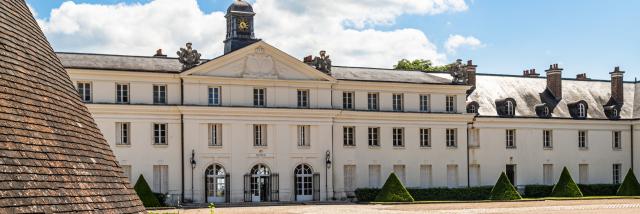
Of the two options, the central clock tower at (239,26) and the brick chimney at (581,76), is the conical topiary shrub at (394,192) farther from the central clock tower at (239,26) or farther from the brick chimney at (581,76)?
the brick chimney at (581,76)

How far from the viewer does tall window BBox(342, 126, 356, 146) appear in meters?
51.4

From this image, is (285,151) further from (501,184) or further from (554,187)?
(554,187)

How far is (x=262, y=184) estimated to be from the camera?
4869 cm

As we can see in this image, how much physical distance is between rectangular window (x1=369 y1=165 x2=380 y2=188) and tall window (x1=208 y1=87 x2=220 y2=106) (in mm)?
9663

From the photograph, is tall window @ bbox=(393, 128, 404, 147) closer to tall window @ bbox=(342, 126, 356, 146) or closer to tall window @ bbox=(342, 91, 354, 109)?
tall window @ bbox=(342, 126, 356, 146)

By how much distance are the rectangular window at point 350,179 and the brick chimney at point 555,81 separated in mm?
16209

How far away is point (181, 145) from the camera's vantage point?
47031mm

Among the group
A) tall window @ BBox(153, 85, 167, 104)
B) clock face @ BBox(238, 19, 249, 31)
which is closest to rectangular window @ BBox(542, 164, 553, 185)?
clock face @ BBox(238, 19, 249, 31)

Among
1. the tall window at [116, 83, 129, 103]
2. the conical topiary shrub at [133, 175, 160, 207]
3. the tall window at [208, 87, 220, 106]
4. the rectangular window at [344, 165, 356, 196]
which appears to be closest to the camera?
the conical topiary shrub at [133, 175, 160, 207]

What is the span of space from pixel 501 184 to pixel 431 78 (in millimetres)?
7696

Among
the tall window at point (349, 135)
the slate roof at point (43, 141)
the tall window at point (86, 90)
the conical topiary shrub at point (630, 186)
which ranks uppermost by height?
the tall window at point (86, 90)

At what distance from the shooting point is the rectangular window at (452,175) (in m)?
54.2

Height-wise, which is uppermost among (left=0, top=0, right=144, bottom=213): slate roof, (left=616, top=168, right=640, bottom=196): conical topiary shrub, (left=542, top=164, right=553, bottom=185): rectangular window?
(left=0, top=0, right=144, bottom=213): slate roof

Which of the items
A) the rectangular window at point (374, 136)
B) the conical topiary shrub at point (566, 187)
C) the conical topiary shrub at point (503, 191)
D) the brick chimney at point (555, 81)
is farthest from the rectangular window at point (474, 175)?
the brick chimney at point (555, 81)
